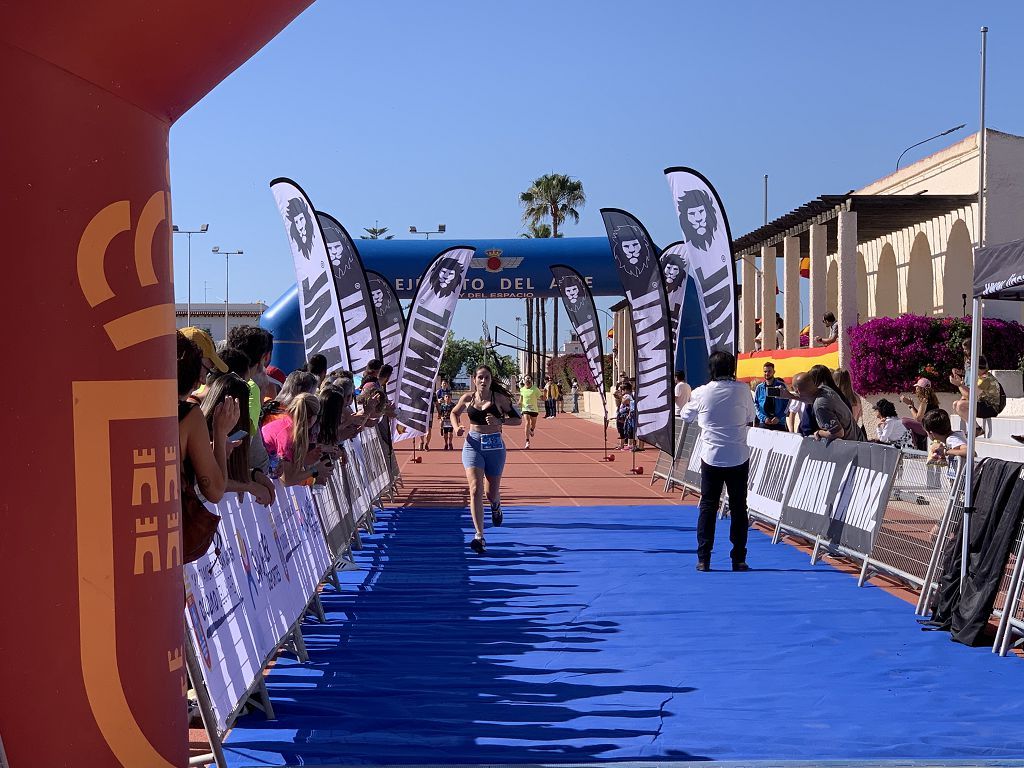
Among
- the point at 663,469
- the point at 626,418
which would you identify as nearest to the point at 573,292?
the point at 626,418

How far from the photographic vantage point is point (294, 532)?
Answer: 24.7 ft

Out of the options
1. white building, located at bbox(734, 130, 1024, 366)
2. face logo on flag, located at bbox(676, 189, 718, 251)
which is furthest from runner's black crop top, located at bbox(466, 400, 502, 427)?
white building, located at bbox(734, 130, 1024, 366)

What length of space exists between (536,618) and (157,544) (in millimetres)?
4886

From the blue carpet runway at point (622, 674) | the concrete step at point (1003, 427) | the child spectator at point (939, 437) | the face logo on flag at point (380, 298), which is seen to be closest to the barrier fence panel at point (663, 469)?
the concrete step at point (1003, 427)

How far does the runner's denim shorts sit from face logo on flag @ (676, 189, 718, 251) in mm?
4717

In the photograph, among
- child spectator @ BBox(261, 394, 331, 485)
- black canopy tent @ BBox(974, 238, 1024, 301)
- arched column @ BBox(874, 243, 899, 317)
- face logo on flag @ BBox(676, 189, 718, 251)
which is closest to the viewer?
black canopy tent @ BBox(974, 238, 1024, 301)

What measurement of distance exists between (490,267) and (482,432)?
18289 millimetres

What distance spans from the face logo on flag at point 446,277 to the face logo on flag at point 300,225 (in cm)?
212

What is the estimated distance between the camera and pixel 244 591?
570 centimetres

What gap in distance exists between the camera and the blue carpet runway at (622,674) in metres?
5.30

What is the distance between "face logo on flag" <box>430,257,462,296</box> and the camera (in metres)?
18.1

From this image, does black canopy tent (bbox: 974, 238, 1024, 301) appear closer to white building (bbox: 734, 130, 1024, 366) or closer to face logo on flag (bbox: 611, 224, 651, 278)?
face logo on flag (bbox: 611, 224, 651, 278)

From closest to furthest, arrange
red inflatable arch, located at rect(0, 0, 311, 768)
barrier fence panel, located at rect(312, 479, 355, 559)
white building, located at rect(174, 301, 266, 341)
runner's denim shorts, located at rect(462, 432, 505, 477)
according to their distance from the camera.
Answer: red inflatable arch, located at rect(0, 0, 311, 768) → barrier fence panel, located at rect(312, 479, 355, 559) → runner's denim shorts, located at rect(462, 432, 505, 477) → white building, located at rect(174, 301, 266, 341)

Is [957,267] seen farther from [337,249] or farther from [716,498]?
[716,498]
